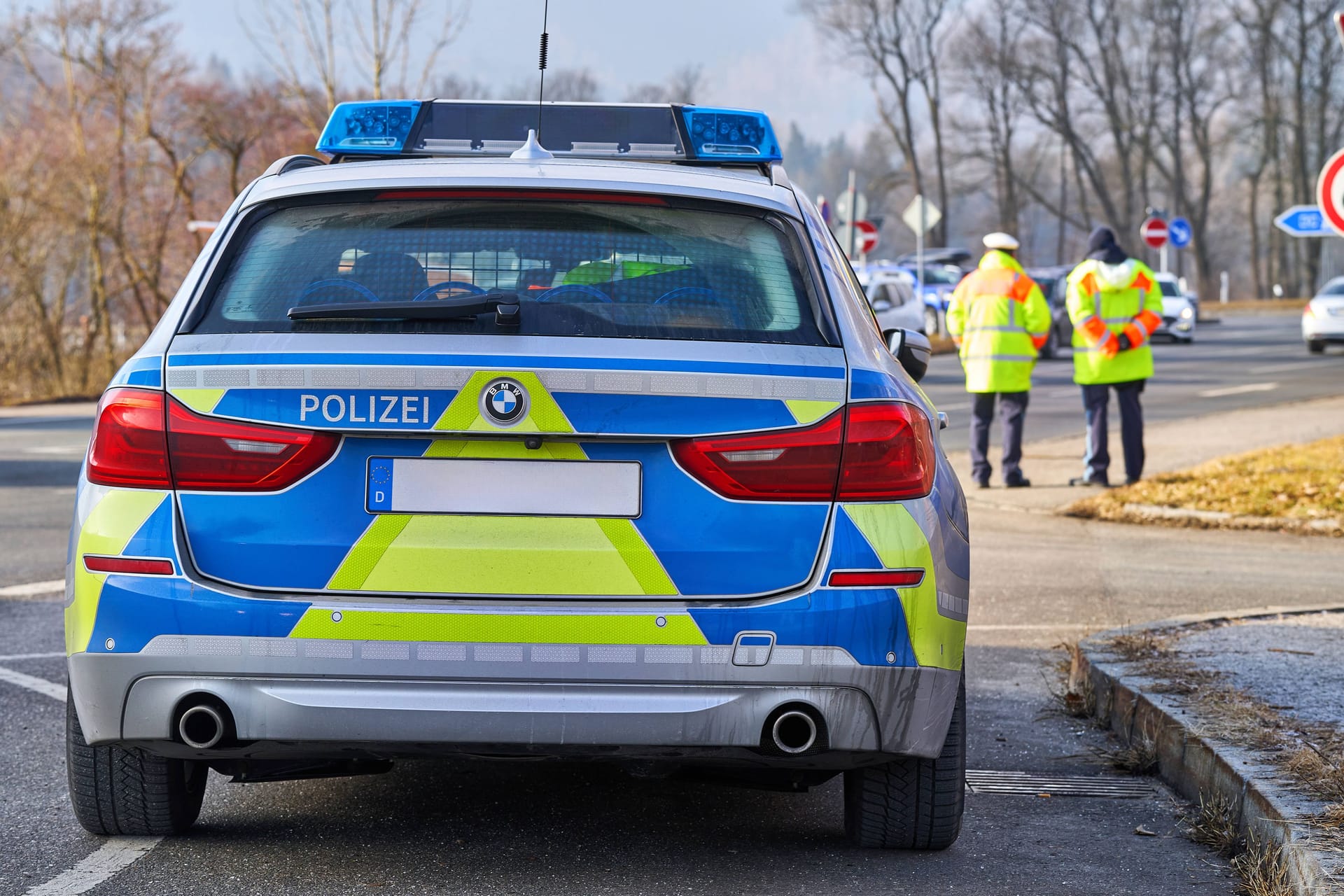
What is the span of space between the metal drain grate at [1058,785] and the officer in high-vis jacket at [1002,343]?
804 cm

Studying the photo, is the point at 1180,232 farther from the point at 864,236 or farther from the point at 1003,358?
the point at 1003,358

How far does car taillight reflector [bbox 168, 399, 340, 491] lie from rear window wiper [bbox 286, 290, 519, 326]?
0.27 m

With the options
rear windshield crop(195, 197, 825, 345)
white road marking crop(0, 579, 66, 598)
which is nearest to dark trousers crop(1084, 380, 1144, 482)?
white road marking crop(0, 579, 66, 598)

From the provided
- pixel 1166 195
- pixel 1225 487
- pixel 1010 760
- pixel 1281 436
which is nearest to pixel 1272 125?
pixel 1166 195

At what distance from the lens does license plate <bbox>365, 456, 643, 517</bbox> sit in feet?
10.7

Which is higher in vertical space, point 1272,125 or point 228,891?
point 1272,125

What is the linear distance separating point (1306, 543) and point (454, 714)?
7861 millimetres

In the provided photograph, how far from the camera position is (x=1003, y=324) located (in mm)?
12711

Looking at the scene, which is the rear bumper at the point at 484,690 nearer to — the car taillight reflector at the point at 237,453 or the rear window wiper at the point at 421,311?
the car taillight reflector at the point at 237,453

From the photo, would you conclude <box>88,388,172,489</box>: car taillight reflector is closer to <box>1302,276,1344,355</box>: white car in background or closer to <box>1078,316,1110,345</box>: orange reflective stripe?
<box>1078,316,1110,345</box>: orange reflective stripe

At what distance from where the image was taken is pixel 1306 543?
32.4 feet

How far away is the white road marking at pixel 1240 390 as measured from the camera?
22141 mm

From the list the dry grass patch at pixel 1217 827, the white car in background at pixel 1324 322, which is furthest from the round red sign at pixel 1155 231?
the dry grass patch at pixel 1217 827

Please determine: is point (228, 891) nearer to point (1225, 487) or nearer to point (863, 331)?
point (863, 331)
